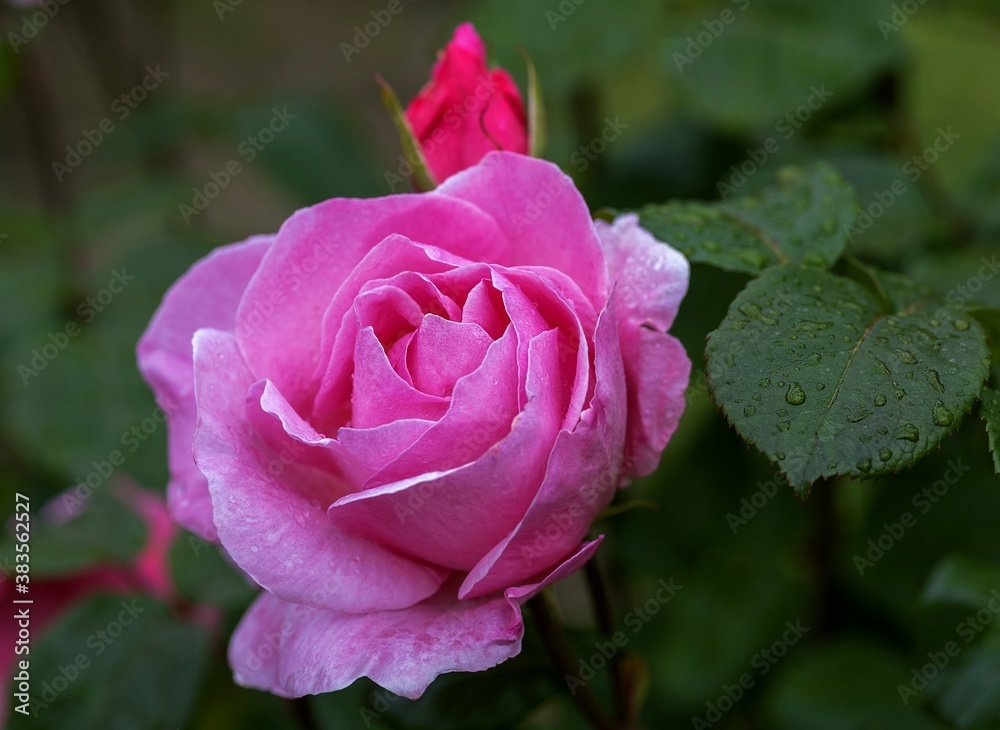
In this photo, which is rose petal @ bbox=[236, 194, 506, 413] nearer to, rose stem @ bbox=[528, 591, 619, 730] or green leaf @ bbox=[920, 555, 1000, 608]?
rose stem @ bbox=[528, 591, 619, 730]

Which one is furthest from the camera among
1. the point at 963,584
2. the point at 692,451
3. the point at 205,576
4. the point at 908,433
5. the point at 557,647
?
the point at 692,451

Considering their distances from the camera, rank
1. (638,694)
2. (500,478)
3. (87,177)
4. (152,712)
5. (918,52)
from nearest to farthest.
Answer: (500,478), (638,694), (152,712), (918,52), (87,177)

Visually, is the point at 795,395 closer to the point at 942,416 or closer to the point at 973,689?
the point at 942,416

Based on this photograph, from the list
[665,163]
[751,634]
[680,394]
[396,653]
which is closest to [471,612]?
[396,653]

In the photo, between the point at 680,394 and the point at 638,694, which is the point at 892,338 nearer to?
the point at 680,394

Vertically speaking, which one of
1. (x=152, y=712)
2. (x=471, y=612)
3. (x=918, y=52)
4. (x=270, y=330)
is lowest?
(x=918, y=52)

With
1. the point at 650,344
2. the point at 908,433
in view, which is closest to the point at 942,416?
the point at 908,433

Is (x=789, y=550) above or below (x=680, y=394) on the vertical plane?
below
